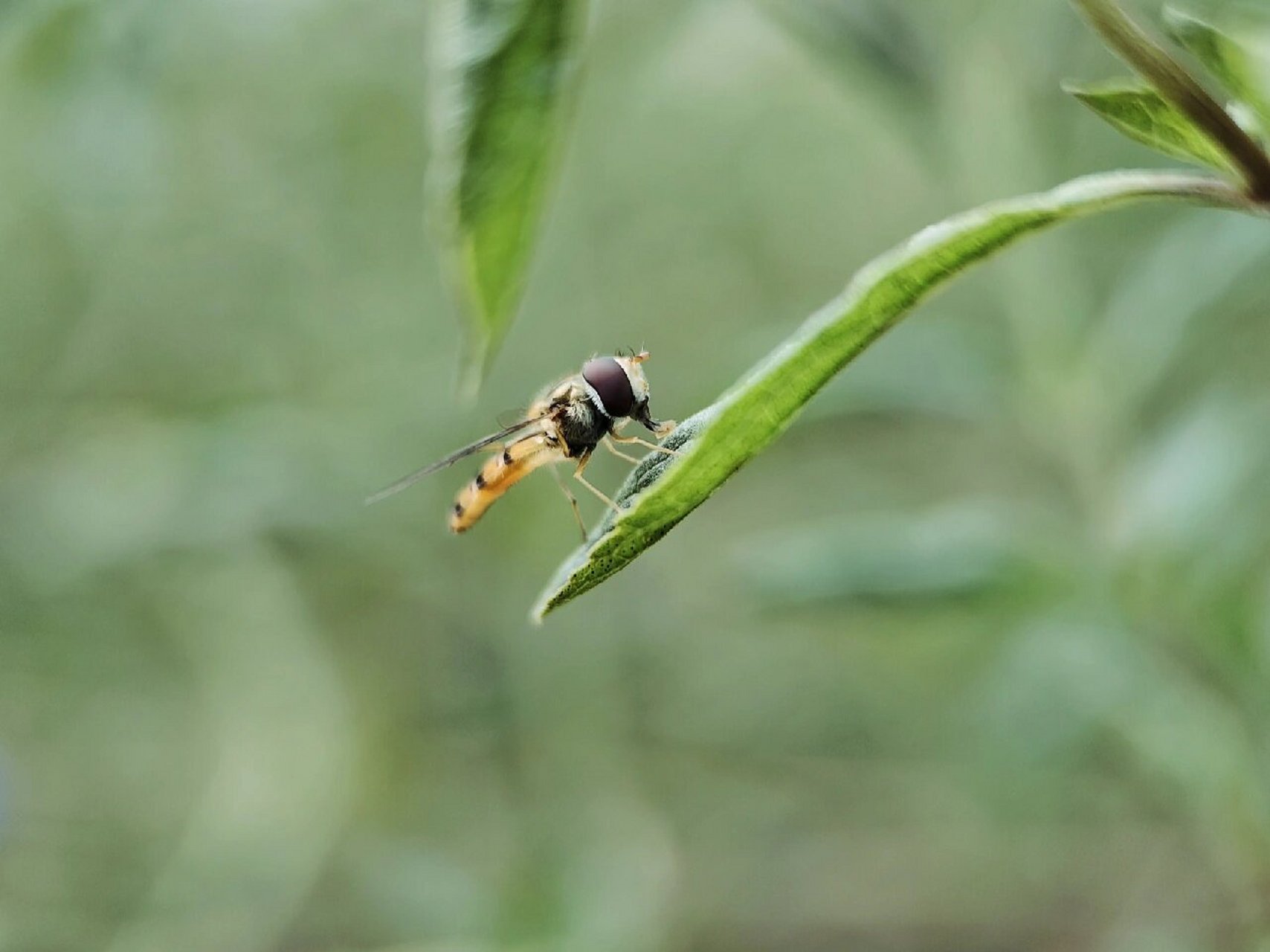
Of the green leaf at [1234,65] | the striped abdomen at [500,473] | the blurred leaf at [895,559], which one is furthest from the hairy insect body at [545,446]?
the green leaf at [1234,65]

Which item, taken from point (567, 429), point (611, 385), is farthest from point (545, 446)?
point (611, 385)

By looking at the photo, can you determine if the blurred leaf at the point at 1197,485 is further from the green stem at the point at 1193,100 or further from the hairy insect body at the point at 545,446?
the green stem at the point at 1193,100

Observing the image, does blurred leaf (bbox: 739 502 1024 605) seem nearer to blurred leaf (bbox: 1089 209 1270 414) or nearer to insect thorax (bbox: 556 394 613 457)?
blurred leaf (bbox: 1089 209 1270 414)

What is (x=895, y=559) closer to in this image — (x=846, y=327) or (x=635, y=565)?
(x=846, y=327)

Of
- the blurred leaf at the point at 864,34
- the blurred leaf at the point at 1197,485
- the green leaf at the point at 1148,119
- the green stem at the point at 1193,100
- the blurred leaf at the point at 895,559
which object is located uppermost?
the blurred leaf at the point at 864,34

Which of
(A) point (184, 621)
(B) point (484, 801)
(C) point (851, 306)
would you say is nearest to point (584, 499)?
(B) point (484, 801)

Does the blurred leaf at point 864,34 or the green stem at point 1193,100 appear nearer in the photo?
the green stem at point 1193,100
